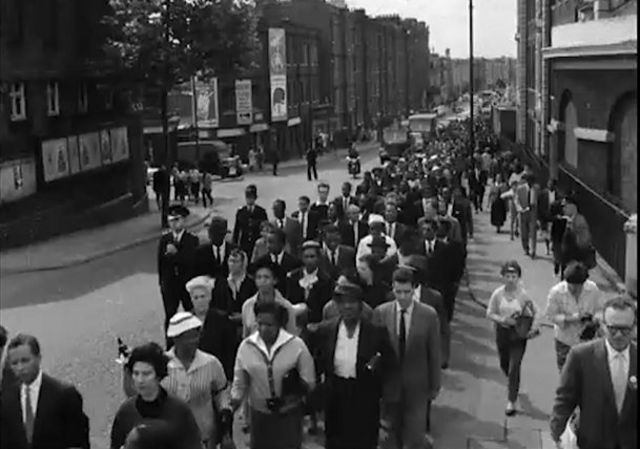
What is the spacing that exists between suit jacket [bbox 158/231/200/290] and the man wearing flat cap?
4.05 metres

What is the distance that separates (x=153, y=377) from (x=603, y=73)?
71.3ft

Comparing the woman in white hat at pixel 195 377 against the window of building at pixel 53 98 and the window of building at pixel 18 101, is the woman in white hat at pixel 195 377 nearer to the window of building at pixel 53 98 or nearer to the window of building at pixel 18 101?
the window of building at pixel 18 101

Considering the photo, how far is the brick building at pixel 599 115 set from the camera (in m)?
21.7

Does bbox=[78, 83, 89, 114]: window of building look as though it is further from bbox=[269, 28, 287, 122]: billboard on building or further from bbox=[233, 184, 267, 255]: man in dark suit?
bbox=[269, 28, 287, 122]: billboard on building

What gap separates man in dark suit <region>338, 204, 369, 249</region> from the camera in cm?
1480

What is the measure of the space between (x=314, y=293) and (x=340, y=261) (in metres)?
1.88

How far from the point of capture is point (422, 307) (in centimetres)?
896

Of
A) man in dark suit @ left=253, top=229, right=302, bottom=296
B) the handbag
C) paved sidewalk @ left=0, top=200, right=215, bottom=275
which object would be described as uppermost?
man in dark suit @ left=253, top=229, right=302, bottom=296

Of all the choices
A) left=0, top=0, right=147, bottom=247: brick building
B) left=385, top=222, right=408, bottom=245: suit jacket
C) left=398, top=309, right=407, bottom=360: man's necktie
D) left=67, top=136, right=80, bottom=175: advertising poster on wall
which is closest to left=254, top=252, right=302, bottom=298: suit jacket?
left=398, top=309, right=407, bottom=360: man's necktie

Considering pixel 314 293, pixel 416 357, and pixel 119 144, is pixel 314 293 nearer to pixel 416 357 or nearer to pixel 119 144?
pixel 416 357

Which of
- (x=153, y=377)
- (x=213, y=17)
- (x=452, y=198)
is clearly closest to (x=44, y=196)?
(x=213, y=17)

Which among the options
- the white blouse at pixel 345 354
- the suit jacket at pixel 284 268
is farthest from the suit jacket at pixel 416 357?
the suit jacket at pixel 284 268

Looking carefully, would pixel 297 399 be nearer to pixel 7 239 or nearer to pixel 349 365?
pixel 349 365

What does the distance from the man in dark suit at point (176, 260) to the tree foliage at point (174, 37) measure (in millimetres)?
19429
